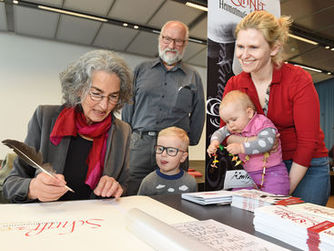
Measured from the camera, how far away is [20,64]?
7477 millimetres

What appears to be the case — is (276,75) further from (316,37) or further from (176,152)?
(316,37)

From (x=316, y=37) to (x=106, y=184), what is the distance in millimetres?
7452

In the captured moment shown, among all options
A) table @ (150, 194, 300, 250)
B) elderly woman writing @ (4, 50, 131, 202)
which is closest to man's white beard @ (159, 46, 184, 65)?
elderly woman writing @ (4, 50, 131, 202)

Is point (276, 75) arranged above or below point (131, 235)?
above

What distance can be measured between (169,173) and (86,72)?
97 centimetres

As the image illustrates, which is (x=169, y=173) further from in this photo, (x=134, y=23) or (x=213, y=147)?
(x=134, y=23)

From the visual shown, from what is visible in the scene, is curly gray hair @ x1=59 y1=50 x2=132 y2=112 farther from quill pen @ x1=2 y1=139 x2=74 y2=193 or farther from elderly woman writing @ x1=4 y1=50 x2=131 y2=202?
quill pen @ x1=2 y1=139 x2=74 y2=193

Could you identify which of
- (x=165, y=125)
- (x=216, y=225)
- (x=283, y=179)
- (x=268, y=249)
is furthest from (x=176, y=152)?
(x=268, y=249)

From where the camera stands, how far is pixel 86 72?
1.30 meters

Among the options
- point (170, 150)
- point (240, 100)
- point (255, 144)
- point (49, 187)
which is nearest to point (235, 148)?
point (255, 144)

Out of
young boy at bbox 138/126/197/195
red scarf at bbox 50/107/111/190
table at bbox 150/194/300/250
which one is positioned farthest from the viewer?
young boy at bbox 138/126/197/195

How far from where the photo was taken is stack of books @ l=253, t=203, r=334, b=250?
61 centimetres

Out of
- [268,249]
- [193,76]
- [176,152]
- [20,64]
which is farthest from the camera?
[20,64]

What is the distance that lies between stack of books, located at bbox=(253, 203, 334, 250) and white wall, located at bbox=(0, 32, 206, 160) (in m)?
7.02
